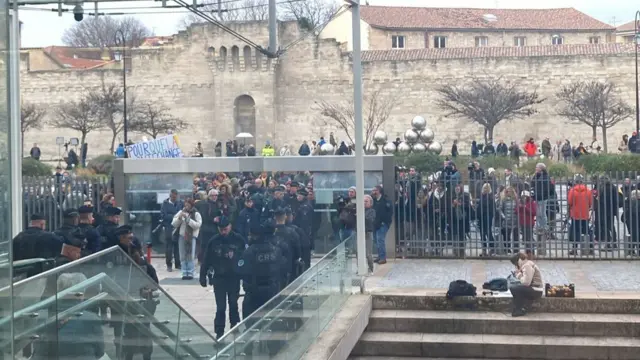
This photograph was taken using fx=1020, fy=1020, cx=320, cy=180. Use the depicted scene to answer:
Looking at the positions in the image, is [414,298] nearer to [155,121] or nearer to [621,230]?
[621,230]

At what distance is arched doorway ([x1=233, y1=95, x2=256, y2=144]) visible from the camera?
59312 millimetres

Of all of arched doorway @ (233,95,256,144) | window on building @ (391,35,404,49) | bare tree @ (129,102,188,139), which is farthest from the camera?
window on building @ (391,35,404,49)

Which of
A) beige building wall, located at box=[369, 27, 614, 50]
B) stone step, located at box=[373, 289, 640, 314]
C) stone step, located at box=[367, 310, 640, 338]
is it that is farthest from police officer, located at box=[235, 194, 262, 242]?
beige building wall, located at box=[369, 27, 614, 50]

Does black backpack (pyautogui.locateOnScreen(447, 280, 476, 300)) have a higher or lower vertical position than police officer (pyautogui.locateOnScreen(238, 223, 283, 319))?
lower

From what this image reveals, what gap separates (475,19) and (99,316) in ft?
228

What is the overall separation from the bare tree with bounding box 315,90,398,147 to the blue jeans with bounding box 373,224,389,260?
38314 mm

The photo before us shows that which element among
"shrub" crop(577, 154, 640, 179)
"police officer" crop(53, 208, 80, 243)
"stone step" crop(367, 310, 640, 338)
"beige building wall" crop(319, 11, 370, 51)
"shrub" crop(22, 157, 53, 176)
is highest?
"beige building wall" crop(319, 11, 370, 51)

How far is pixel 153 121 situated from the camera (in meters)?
56.8

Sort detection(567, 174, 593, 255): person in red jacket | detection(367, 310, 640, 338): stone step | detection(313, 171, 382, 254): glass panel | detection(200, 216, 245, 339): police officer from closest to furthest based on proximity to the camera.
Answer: detection(200, 216, 245, 339): police officer, detection(367, 310, 640, 338): stone step, detection(567, 174, 593, 255): person in red jacket, detection(313, 171, 382, 254): glass panel

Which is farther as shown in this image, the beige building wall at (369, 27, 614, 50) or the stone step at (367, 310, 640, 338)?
the beige building wall at (369, 27, 614, 50)

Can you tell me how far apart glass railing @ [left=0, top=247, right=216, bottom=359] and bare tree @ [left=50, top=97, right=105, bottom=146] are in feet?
159

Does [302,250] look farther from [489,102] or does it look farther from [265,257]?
[489,102]

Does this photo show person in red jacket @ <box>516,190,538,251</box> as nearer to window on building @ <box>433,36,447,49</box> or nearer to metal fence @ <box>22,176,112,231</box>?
metal fence @ <box>22,176,112,231</box>

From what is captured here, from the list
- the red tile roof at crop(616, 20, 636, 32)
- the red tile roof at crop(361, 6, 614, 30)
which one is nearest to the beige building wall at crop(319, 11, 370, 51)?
the red tile roof at crop(361, 6, 614, 30)
